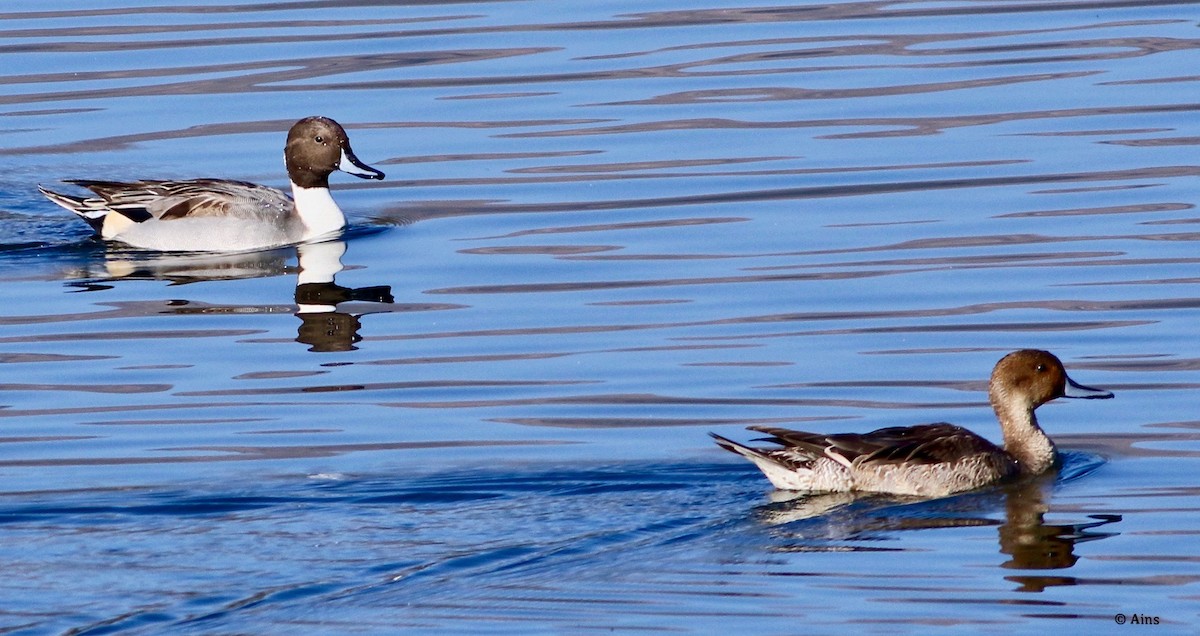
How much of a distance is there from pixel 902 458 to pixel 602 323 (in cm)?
337

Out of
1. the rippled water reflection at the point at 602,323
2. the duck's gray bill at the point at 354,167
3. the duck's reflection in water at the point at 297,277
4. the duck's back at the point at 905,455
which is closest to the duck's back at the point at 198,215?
the duck's reflection in water at the point at 297,277

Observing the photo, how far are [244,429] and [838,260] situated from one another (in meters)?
4.72

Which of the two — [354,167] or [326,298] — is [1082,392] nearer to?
[326,298]

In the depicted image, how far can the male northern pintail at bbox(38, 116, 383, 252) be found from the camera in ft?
52.4

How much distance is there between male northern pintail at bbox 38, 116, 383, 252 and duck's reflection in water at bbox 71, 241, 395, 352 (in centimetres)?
14

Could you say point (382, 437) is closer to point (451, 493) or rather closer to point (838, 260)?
point (451, 493)

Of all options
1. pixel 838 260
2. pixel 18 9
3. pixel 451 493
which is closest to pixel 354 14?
pixel 18 9

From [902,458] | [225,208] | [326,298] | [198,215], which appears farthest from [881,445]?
[198,215]

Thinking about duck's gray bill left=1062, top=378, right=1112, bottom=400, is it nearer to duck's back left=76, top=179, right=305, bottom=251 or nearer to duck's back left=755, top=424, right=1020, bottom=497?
duck's back left=755, top=424, right=1020, bottom=497

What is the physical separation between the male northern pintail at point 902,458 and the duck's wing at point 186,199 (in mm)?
6913

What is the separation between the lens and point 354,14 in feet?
80.2

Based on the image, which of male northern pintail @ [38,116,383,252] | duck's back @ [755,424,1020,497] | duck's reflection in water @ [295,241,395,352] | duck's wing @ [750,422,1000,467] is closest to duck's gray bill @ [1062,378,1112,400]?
duck's back @ [755,424,1020,497]

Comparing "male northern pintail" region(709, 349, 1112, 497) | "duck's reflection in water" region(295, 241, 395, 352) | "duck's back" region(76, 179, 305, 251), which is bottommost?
"male northern pintail" region(709, 349, 1112, 497)

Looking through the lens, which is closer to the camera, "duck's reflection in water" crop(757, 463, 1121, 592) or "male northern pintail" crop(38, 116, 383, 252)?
"duck's reflection in water" crop(757, 463, 1121, 592)
